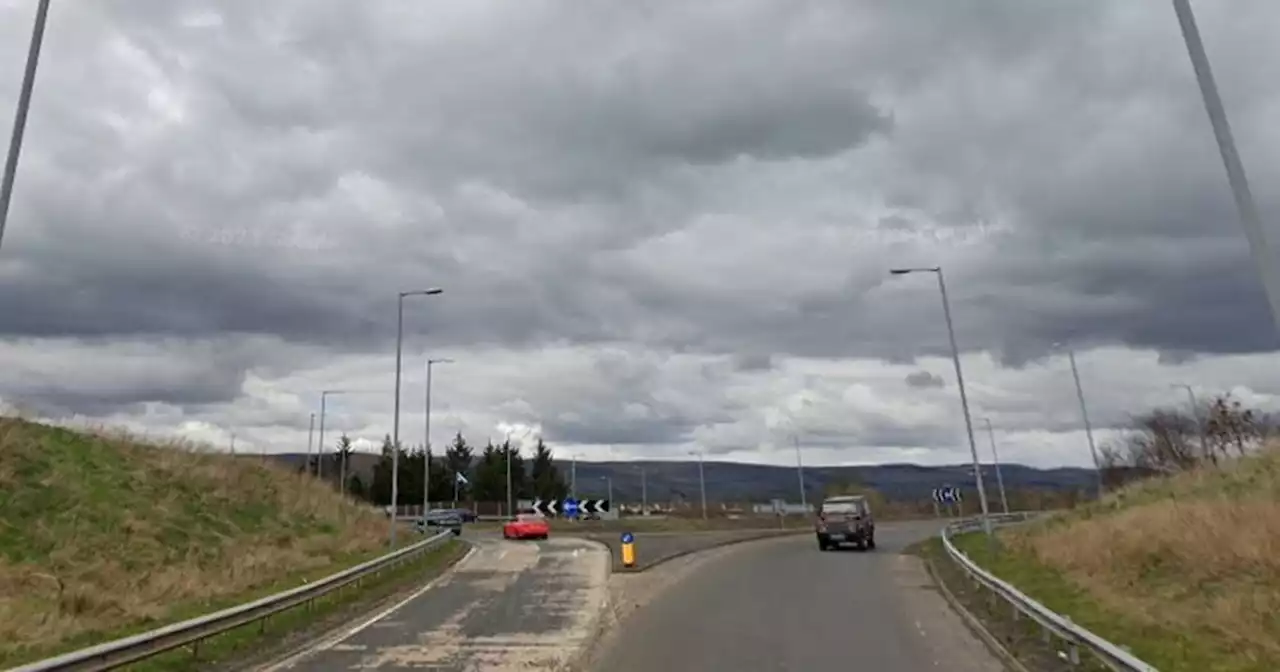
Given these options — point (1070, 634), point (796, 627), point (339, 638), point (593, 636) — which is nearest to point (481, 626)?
point (339, 638)

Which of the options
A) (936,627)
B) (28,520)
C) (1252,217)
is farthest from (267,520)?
(1252,217)

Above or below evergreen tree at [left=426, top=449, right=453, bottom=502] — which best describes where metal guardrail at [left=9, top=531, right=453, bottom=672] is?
below

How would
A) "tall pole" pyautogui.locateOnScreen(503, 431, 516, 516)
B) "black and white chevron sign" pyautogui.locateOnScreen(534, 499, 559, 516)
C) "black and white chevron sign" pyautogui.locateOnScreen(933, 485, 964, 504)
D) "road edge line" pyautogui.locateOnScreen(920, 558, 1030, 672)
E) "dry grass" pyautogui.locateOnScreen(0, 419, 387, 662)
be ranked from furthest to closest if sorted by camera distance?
"tall pole" pyautogui.locateOnScreen(503, 431, 516, 516) → "black and white chevron sign" pyautogui.locateOnScreen(534, 499, 559, 516) → "black and white chevron sign" pyautogui.locateOnScreen(933, 485, 964, 504) → "dry grass" pyautogui.locateOnScreen(0, 419, 387, 662) → "road edge line" pyautogui.locateOnScreen(920, 558, 1030, 672)

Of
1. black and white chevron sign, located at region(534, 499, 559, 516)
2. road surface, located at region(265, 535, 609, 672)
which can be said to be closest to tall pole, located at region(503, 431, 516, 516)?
black and white chevron sign, located at region(534, 499, 559, 516)

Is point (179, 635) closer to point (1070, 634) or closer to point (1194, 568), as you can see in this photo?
point (1070, 634)

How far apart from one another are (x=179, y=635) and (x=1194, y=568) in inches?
677

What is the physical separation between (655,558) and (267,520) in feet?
44.6

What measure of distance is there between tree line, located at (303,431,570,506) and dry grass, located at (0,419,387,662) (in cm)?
6699

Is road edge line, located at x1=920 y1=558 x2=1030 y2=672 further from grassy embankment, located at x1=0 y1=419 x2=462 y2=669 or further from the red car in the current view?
the red car

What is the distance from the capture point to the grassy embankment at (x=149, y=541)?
1770cm

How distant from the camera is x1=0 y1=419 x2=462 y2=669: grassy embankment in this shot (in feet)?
58.1

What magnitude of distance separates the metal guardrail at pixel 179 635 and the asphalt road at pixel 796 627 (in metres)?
5.53

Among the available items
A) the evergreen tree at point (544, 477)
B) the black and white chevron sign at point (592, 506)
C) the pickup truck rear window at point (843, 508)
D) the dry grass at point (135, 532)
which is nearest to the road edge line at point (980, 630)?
the dry grass at point (135, 532)

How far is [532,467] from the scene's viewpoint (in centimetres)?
12738
